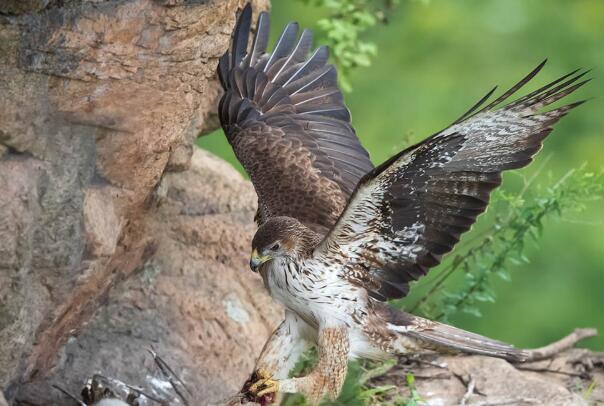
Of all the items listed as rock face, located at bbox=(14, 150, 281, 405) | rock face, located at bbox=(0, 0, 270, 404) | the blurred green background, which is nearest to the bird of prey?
rock face, located at bbox=(14, 150, 281, 405)

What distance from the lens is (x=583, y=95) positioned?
9406 millimetres

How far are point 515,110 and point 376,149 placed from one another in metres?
4.14

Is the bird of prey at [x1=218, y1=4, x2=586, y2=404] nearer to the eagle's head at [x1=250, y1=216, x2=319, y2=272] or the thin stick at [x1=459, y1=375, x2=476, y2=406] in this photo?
the eagle's head at [x1=250, y1=216, x2=319, y2=272]

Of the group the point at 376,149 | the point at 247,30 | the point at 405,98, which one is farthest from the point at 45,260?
the point at 405,98

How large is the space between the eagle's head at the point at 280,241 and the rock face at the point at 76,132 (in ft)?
1.77

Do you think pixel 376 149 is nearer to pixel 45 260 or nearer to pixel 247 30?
pixel 247 30

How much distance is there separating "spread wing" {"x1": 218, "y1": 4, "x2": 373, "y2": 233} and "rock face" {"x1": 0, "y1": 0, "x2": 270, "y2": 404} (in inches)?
27.0

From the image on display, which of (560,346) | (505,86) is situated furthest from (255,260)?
(505,86)

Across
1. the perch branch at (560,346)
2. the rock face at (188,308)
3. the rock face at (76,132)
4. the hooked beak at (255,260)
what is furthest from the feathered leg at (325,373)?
the perch branch at (560,346)

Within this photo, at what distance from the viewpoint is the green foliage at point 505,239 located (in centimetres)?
598

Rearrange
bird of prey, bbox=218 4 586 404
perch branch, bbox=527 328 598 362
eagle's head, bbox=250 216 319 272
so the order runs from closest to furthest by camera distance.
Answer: bird of prey, bbox=218 4 586 404 → eagle's head, bbox=250 216 319 272 → perch branch, bbox=527 328 598 362

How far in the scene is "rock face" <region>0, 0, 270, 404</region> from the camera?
15.1 ft

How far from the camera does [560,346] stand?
6555mm

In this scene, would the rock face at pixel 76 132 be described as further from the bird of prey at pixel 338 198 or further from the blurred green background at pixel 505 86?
the blurred green background at pixel 505 86
